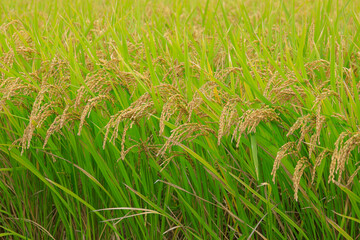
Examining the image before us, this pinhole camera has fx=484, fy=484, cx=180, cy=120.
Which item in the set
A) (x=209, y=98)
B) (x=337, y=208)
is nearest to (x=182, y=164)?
(x=209, y=98)

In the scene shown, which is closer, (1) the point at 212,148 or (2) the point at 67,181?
(1) the point at 212,148

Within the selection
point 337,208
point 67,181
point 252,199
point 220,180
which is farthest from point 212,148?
point 67,181

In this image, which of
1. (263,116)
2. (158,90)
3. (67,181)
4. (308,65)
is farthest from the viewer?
(67,181)

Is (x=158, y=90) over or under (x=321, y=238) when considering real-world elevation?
over

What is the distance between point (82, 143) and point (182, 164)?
1.38 feet

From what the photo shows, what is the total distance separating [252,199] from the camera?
Answer: 76.5 inches

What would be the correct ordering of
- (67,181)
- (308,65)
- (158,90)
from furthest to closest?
(67,181), (308,65), (158,90)

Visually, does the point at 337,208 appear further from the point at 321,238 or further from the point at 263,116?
the point at 263,116

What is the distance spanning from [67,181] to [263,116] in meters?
1.07

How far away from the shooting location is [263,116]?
60.9 inches

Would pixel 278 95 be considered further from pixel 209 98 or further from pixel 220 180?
pixel 220 180

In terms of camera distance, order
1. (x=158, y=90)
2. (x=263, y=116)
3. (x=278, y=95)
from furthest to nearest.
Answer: (x=158, y=90) < (x=278, y=95) < (x=263, y=116)

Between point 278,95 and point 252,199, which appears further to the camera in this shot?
point 252,199

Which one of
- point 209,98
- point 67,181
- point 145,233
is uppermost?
point 209,98
